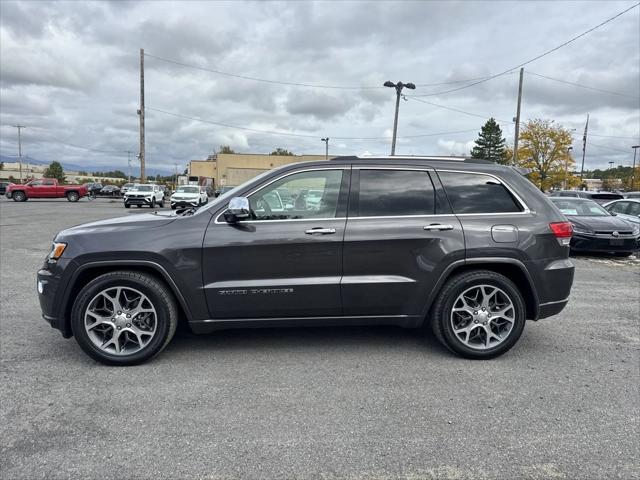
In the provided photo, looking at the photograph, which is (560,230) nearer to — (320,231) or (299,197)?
(320,231)

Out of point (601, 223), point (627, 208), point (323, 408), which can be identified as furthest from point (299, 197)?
point (627, 208)

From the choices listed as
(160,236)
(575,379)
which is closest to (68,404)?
(160,236)

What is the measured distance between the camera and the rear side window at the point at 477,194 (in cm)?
393

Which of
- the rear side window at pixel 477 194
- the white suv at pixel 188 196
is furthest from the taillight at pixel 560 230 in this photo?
the white suv at pixel 188 196

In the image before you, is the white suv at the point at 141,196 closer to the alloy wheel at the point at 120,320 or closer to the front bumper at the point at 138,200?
the front bumper at the point at 138,200

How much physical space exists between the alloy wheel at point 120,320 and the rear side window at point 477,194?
2.87 meters

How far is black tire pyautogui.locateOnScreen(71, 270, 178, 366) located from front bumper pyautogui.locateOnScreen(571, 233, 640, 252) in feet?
31.4

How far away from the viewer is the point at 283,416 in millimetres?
2898

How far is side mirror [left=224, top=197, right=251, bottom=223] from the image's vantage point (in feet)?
11.6

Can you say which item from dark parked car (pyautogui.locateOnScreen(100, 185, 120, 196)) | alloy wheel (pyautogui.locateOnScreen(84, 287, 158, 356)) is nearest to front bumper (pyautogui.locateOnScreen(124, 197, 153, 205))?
dark parked car (pyautogui.locateOnScreen(100, 185, 120, 196))

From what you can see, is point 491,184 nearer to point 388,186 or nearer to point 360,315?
point 388,186

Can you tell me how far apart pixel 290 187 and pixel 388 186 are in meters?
0.90

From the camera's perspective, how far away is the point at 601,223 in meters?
10.0

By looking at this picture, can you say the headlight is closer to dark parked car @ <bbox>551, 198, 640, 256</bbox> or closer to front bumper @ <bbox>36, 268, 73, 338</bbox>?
front bumper @ <bbox>36, 268, 73, 338</bbox>
